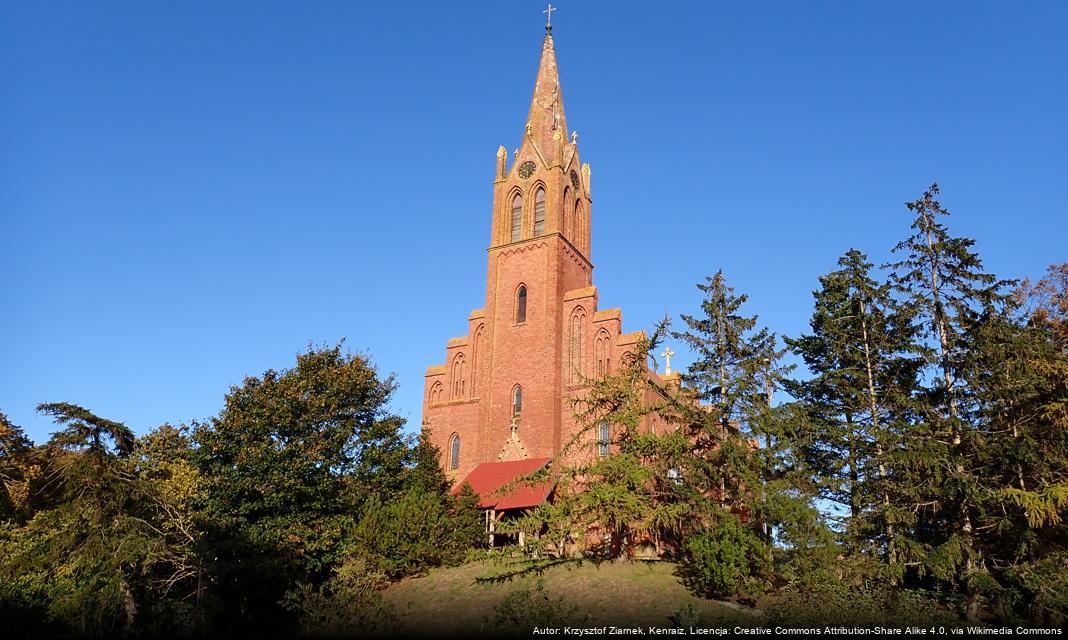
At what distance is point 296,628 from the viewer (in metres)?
26.3

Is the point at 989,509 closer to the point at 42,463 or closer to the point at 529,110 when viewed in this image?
the point at 529,110

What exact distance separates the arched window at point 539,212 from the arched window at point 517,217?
2.94ft

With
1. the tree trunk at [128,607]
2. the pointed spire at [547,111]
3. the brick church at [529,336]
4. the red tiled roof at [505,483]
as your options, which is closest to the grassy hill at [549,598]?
the red tiled roof at [505,483]

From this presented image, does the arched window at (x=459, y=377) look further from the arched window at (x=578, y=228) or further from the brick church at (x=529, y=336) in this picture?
the arched window at (x=578, y=228)

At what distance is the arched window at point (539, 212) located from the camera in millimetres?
42031

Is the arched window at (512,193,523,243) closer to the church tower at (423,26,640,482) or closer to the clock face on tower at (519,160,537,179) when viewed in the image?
the church tower at (423,26,640,482)

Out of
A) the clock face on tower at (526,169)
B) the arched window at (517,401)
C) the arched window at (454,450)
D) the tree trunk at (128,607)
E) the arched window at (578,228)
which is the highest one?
the clock face on tower at (526,169)

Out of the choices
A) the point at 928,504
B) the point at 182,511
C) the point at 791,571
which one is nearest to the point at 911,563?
the point at 928,504

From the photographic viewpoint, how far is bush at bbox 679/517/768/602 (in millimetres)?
22797

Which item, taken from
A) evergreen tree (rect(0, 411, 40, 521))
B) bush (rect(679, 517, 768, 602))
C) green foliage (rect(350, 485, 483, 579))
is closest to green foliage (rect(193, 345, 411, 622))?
green foliage (rect(350, 485, 483, 579))

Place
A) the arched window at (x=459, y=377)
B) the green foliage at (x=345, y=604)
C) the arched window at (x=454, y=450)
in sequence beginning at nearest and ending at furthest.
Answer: the green foliage at (x=345, y=604) < the arched window at (x=454, y=450) < the arched window at (x=459, y=377)

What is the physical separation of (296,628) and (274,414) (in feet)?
25.4

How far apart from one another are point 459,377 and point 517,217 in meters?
9.41

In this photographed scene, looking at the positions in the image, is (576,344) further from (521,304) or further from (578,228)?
(578,228)
